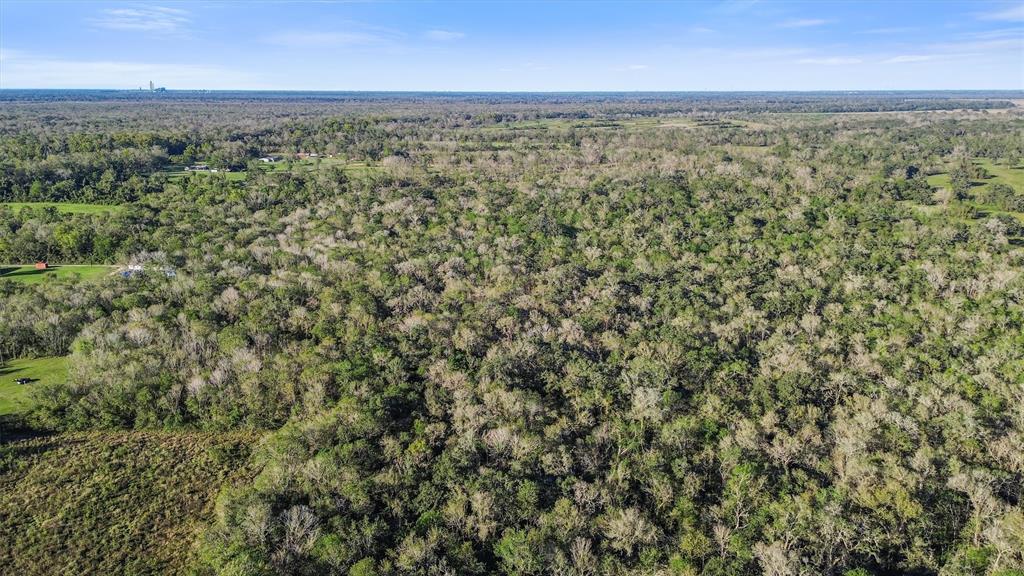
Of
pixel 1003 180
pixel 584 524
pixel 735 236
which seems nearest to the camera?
pixel 584 524

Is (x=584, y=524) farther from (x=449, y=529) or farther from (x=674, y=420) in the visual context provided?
(x=674, y=420)

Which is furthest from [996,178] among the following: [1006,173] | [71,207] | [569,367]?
[71,207]

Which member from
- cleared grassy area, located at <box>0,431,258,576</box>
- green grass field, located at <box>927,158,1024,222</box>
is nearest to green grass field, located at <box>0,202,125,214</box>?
cleared grassy area, located at <box>0,431,258,576</box>

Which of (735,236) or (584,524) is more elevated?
(735,236)

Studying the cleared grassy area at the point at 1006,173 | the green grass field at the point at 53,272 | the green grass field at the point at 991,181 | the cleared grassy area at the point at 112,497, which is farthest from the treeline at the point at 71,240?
the cleared grassy area at the point at 1006,173

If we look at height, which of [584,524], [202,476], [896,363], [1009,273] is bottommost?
[202,476]

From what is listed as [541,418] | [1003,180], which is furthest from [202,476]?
[1003,180]

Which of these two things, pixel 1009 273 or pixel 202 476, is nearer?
pixel 202 476

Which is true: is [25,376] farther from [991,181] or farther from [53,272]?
[991,181]
